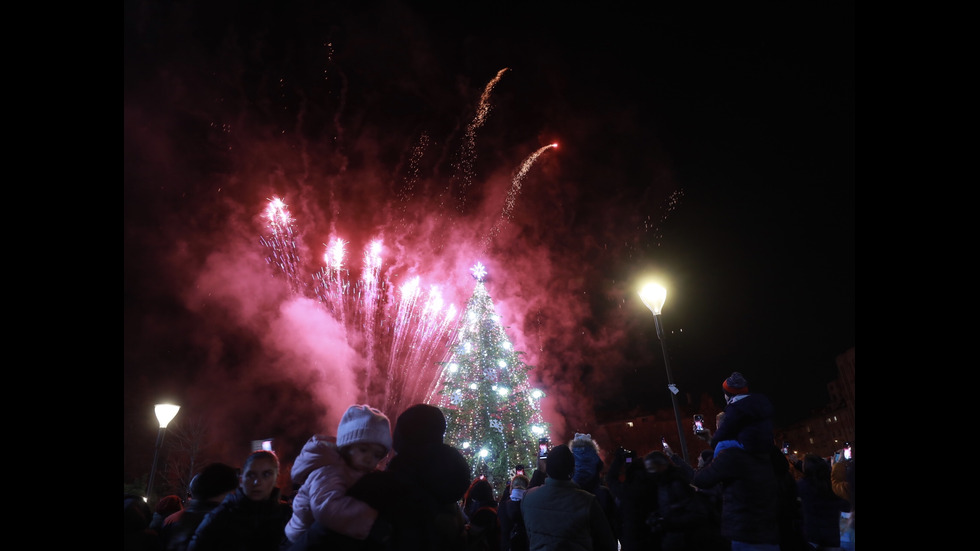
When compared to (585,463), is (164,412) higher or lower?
higher

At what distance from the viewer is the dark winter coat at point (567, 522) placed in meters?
4.06

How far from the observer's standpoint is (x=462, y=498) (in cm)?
455

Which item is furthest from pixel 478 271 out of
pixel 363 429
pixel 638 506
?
pixel 363 429

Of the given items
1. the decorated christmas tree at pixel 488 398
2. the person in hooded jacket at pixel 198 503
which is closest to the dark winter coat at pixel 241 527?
the person in hooded jacket at pixel 198 503

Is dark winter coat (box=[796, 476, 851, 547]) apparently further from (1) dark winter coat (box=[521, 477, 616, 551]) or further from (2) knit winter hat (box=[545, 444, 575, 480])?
(2) knit winter hat (box=[545, 444, 575, 480])

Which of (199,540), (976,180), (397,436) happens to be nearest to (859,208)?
(976,180)

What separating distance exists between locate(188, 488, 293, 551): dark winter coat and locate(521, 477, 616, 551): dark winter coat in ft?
6.99

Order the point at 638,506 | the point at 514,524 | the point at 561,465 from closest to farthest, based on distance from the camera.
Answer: the point at 561,465 → the point at 638,506 → the point at 514,524

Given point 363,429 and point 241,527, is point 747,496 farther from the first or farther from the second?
point 241,527

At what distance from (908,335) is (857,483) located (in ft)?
3.02

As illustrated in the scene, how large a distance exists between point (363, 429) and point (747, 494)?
3.26m

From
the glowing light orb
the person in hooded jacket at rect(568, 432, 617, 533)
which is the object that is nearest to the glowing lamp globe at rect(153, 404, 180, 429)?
the person in hooded jacket at rect(568, 432, 617, 533)

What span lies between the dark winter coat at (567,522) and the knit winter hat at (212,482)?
9.19ft

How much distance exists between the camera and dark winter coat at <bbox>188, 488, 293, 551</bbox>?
3422mm
